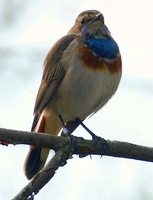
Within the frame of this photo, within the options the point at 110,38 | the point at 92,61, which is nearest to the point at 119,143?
the point at 92,61

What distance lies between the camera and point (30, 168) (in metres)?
5.86

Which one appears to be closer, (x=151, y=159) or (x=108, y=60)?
(x=151, y=159)

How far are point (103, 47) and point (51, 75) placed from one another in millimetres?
658

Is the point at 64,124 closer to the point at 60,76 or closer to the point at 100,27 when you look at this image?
the point at 60,76

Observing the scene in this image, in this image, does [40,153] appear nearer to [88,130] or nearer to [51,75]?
[88,130]

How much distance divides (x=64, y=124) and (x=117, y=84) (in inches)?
30.6

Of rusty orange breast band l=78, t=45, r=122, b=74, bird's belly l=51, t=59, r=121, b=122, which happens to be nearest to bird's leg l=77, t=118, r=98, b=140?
bird's belly l=51, t=59, r=121, b=122

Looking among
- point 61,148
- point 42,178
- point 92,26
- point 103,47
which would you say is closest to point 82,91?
point 103,47

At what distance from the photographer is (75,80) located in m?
5.85

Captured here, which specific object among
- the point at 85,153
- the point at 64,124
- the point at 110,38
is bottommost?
the point at 85,153

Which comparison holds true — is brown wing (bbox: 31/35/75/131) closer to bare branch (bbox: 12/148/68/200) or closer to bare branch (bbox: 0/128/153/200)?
bare branch (bbox: 0/128/153/200)

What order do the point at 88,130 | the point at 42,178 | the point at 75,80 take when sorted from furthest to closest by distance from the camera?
the point at 88,130 < the point at 75,80 < the point at 42,178

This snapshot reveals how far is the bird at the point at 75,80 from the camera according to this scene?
19.2 ft

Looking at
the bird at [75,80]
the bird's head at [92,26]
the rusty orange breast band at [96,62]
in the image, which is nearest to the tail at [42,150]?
the bird at [75,80]
